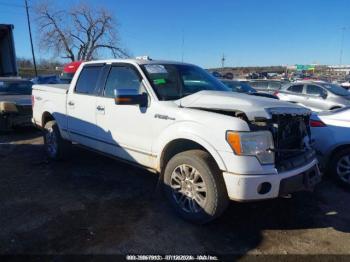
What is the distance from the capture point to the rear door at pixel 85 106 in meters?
5.30

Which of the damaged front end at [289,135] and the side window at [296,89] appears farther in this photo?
the side window at [296,89]

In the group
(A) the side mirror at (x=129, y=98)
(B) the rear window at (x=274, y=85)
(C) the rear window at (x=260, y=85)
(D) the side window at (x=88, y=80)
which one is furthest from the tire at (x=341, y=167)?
(C) the rear window at (x=260, y=85)

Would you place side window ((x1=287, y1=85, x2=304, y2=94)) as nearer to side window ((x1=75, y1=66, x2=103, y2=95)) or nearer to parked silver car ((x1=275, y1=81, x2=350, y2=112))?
parked silver car ((x1=275, y1=81, x2=350, y2=112))

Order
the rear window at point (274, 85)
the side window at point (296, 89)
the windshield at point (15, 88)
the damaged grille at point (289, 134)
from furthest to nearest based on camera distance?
the rear window at point (274, 85) < the side window at point (296, 89) < the windshield at point (15, 88) < the damaged grille at point (289, 134)

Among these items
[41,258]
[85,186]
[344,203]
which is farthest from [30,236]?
[344,203]

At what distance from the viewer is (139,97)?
4207mm

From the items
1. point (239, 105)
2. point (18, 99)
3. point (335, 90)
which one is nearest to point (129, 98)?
point (239, 105)

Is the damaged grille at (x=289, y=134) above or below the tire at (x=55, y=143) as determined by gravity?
above

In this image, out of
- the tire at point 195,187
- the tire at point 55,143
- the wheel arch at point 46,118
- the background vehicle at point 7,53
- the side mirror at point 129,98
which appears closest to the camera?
the tire at point 195,187

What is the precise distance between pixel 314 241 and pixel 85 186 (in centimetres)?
322

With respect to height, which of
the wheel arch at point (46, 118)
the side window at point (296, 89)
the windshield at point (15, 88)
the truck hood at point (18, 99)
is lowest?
the side window at point (296, 89)

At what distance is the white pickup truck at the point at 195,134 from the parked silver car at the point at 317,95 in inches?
340

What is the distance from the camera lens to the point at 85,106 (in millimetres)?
5410

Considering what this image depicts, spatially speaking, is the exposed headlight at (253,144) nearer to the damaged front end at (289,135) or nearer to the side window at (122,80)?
the damaged front end at (289,135)
